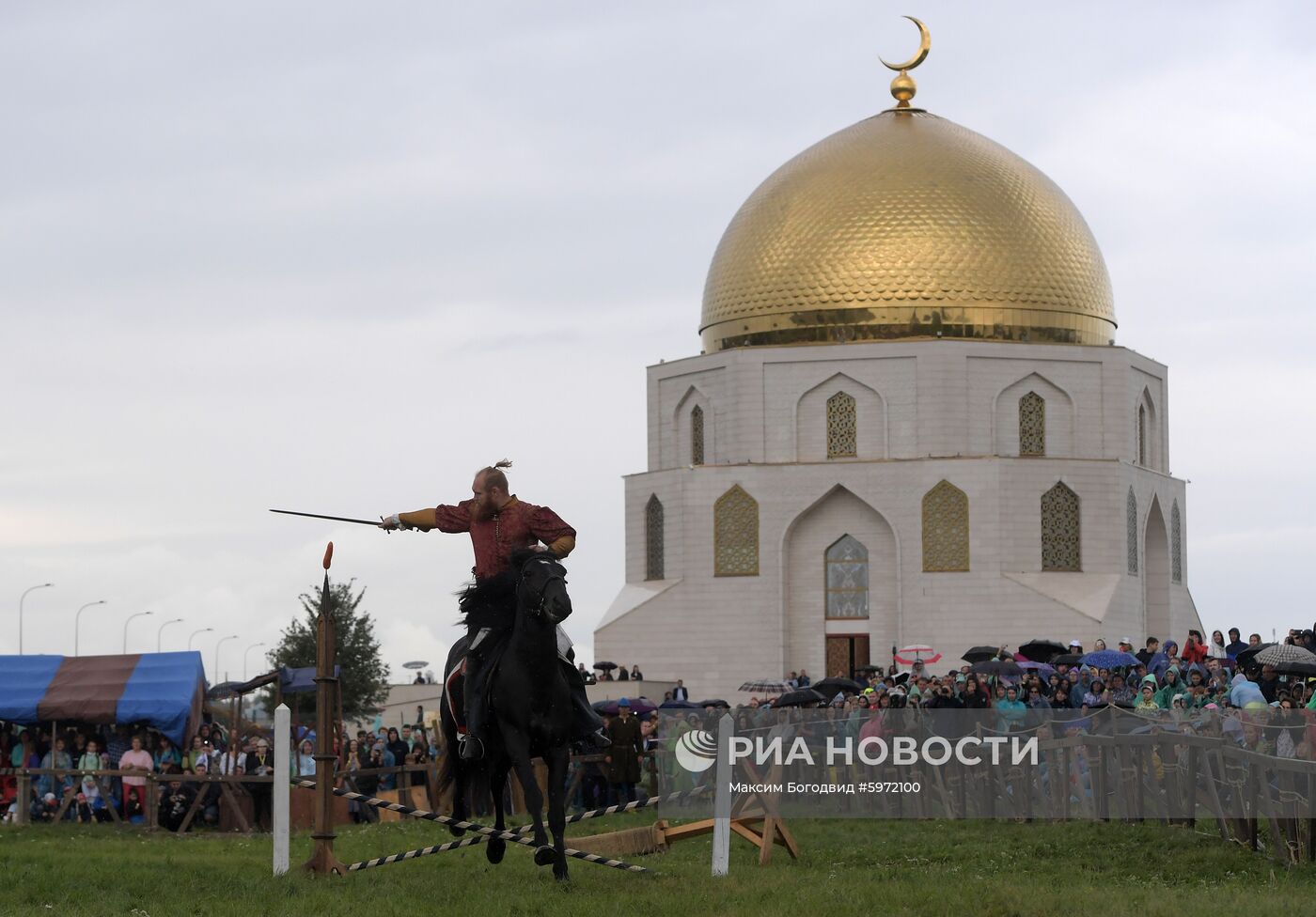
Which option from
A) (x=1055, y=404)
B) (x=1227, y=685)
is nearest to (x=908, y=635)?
(x=1055, y=404)

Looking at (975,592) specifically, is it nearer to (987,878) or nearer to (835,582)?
(835,582)

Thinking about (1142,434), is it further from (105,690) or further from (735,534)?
(105,690)

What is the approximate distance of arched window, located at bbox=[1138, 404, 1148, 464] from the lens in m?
47.8

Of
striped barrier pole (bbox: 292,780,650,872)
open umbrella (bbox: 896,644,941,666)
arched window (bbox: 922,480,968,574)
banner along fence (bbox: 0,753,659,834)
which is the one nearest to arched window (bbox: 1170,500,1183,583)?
arched window (bbox: 922,480,968,574)

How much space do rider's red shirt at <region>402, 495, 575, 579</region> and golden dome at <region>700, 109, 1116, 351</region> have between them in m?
32.6

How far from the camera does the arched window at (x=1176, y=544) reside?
1893 inches

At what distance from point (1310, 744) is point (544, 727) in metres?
5.35

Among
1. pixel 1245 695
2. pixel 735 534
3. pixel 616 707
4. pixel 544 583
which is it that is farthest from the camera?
pixel 735 534

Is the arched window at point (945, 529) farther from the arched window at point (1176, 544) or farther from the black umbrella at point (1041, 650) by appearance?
the black umbrella at point (1041, 650)

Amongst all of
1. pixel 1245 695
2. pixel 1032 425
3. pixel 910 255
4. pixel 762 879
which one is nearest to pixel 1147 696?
pixel 1245 695

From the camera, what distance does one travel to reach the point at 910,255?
46.4 m

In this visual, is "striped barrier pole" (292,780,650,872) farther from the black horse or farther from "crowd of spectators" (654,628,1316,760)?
"crowd of spectators" (654,628,1316,760)

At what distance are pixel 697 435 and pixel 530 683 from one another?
34.7 metres

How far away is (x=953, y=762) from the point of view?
1703 centimetres
